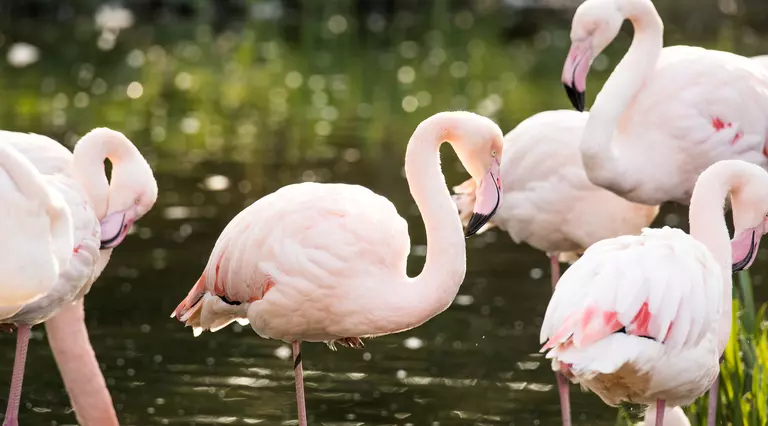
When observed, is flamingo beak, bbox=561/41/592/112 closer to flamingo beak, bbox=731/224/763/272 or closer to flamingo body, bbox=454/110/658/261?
flamingo body, bbox=454/110/658/261

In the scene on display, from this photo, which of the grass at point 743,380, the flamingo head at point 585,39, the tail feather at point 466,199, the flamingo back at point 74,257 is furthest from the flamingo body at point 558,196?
the flamingo back at point 74,257

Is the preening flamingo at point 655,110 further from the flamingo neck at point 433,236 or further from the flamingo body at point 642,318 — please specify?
the flamingo body at point 642,318

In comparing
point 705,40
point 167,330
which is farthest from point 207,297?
point 705,40

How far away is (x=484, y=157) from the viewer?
529cm

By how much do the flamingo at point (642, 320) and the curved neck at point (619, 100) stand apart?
1188 mm

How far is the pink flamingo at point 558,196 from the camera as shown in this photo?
6.89m

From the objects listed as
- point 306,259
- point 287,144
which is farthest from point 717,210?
point 287,144

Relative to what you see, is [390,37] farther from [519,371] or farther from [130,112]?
[519,371]

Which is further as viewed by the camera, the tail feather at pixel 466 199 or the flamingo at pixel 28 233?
the tail feather at pixel 466 199

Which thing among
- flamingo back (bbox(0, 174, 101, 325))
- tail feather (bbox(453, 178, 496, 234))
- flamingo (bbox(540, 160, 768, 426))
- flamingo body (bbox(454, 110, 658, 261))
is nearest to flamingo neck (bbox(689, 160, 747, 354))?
flamingo (bbox(540, 160, 768, 426))

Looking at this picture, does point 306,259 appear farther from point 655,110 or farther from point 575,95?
point 655,110

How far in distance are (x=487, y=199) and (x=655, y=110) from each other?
1.55m

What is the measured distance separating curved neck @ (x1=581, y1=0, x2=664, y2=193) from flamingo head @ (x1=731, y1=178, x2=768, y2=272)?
881mm

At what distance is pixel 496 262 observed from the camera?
10227 millimetres
